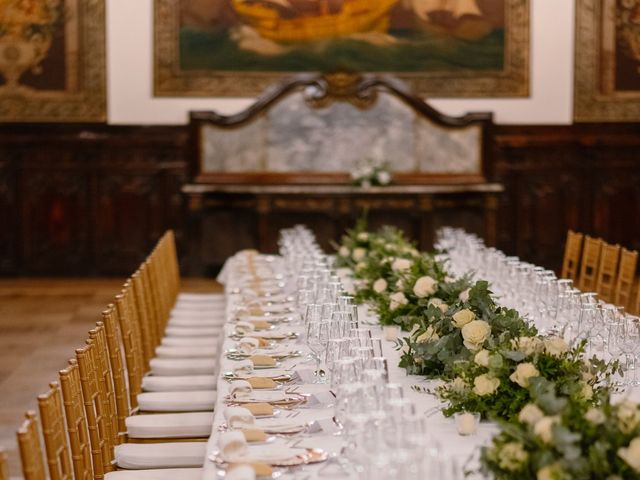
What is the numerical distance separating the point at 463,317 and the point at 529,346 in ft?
2.13

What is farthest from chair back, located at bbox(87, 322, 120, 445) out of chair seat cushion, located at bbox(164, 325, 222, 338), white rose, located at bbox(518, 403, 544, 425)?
chair seat cushion, located at bbox(164, 325, 222, 338)

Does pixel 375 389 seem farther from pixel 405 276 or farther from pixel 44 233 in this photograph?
pixel 44 233

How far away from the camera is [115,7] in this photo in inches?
608

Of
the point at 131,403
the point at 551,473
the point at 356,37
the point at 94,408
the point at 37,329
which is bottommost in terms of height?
the point at 37,329

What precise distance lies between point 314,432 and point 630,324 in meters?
1.51

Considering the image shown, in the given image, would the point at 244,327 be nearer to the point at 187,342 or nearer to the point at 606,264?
the point at 187,342

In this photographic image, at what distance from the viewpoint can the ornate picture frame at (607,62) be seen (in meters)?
15.4

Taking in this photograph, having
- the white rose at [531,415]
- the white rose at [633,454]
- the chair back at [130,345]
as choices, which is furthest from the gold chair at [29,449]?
the chair back at [130,345]

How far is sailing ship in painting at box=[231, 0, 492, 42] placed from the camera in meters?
15.4

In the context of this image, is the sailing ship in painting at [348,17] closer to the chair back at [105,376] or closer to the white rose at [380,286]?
the white rose at [380,286]

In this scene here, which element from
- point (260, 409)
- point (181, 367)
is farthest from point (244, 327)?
point (260, 409)

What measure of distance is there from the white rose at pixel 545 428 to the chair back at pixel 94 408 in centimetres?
199

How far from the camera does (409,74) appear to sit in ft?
51.0

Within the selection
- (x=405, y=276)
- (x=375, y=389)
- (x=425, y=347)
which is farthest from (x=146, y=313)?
(x=375, y=389)
